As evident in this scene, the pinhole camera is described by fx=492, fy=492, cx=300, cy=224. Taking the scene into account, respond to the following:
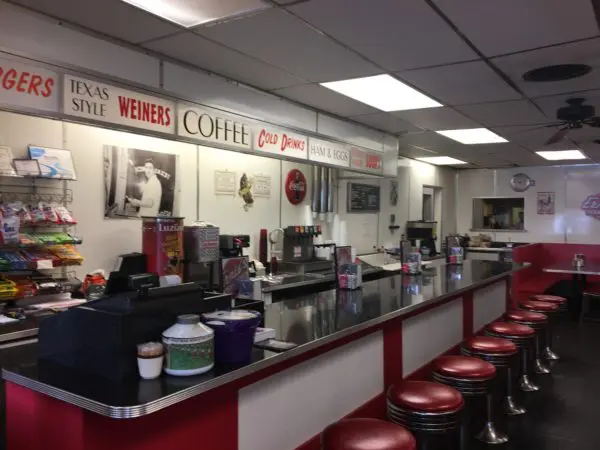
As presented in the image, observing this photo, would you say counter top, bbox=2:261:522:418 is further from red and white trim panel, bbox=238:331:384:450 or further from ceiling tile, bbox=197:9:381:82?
ceiling tile, bbox=197:9:381:82

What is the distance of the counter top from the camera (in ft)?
4.42

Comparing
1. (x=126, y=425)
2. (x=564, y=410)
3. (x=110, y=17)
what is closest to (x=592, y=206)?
(x=564, y=410)

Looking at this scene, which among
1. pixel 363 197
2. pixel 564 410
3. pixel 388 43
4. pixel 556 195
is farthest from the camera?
pixel 556 195

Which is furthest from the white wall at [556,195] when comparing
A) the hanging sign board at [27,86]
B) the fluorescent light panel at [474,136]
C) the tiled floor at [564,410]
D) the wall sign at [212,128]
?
the hanging sign board at [27,86]

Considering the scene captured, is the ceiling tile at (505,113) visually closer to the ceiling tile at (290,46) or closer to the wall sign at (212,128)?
the ceiling tile at (290,46)

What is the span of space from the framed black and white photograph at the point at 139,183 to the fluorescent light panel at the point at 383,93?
145 centimetres

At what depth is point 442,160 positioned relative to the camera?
28.0ft

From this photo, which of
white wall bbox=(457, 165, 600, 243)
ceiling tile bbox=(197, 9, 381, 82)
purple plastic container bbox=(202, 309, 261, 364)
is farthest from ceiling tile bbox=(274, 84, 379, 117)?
white wall bbox=(457, 165, 600, 243)

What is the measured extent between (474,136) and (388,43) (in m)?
3.58

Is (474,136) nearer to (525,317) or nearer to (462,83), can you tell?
(462,83)

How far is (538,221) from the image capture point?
954 centimetres

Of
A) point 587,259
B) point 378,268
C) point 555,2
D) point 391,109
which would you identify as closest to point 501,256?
point 587,259

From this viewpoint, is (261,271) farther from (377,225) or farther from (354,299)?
(377,225)

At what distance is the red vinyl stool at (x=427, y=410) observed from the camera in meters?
2.00
